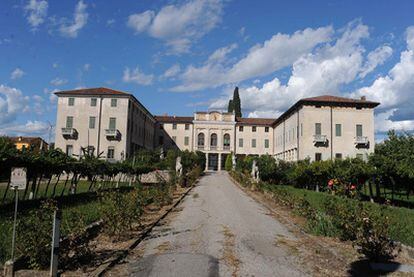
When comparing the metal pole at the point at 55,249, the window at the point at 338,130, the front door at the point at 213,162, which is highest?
the window at the point at 338,130

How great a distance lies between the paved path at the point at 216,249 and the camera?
624 cm

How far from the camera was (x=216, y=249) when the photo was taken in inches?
305

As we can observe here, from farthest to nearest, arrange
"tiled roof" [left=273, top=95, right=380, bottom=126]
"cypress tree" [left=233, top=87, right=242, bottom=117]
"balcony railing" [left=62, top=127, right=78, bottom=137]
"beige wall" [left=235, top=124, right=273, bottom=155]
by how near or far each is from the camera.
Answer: "cypress tree" [left=233, top=87, right=242, bottom=117] < "beige wall" [left=235, top=124, right=273, bottom=155] < "balcony railing" [left=62, top=127, right=78, bottom=137] < "tiled roof" [left=273, top=95, right=380, bottom=126]

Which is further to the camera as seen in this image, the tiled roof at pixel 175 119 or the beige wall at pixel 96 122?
the tiled roof at pixel 175 119

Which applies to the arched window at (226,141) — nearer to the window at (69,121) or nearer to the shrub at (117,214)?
the window at (69,121)

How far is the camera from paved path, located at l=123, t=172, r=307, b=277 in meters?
6.24

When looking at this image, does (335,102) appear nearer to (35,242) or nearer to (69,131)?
(69,131)

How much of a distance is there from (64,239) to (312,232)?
612 cm

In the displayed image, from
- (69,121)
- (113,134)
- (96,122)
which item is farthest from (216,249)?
(69,121)

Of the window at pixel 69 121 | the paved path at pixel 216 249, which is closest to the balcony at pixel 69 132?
the window at pixel 69 121

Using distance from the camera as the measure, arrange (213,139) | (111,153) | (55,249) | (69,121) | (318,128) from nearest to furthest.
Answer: (55,249) < (318,128) < (111,153) < (69,121) < (213,139)

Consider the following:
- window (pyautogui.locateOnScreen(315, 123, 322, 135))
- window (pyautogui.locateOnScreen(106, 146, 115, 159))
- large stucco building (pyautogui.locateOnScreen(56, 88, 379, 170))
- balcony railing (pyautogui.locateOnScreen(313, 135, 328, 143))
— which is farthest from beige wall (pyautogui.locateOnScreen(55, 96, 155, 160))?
window (pyautogui.locateOnScreen(315, 123, 322, 135))

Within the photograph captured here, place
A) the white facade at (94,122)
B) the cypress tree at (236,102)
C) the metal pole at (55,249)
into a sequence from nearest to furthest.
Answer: the metal pole at (55,249), the white facade at (94,122), the cypress tree at (236,102)

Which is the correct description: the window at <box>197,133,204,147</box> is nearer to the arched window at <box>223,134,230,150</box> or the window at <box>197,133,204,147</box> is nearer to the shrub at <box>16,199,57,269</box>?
the arched window at <box>223,134,230,150</box>
